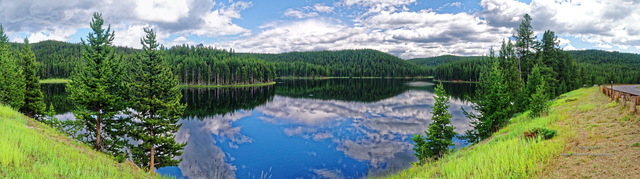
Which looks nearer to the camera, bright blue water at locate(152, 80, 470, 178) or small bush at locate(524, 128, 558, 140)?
small bush at locate(524, 128, 558, 140)

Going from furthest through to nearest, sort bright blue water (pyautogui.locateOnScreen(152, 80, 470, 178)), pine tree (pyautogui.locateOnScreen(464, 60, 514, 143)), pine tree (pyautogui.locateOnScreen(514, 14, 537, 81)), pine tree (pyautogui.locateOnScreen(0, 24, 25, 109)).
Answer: pine tree (pyautogui.locateOnScreen(514, 14, 537, 81)) → pine tree (pyautogui.locateOnScreen(0, 24, 25, 109)) → pine tree (pyautogui.locateOnScreen(464, 60, 514, 143)) → bright blue water (pyautogui.locateOnScreen(152, 80, 470, 178))

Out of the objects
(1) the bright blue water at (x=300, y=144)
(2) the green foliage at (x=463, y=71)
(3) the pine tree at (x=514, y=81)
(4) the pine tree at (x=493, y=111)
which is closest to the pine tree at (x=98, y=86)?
(1) the bright blue water at (x=300, y=144)

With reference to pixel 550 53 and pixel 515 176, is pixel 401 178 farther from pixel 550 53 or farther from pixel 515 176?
pixel 550 53

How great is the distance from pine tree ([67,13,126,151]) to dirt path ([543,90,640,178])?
27360 mm

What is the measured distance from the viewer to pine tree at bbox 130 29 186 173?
73.6 ft

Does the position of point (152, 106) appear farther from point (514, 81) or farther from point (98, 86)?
point (514, 81)

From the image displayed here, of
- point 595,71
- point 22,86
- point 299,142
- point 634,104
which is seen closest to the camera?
point 634,104

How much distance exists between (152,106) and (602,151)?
87.0 feet

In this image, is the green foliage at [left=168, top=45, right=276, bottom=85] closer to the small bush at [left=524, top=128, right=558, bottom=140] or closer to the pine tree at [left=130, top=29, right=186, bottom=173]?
the pine tree at [left=130, top=29, right=186, bottom=173]

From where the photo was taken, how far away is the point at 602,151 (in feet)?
34.8

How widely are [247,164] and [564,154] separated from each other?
2199 cm

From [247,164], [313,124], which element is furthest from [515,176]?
[313,124]

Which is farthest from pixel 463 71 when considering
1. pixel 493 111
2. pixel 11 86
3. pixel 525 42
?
pixel 11 86

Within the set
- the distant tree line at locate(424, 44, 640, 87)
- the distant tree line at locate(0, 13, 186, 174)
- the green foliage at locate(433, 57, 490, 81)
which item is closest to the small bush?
the distant tree line at locate(0, 13, 186, 174)
